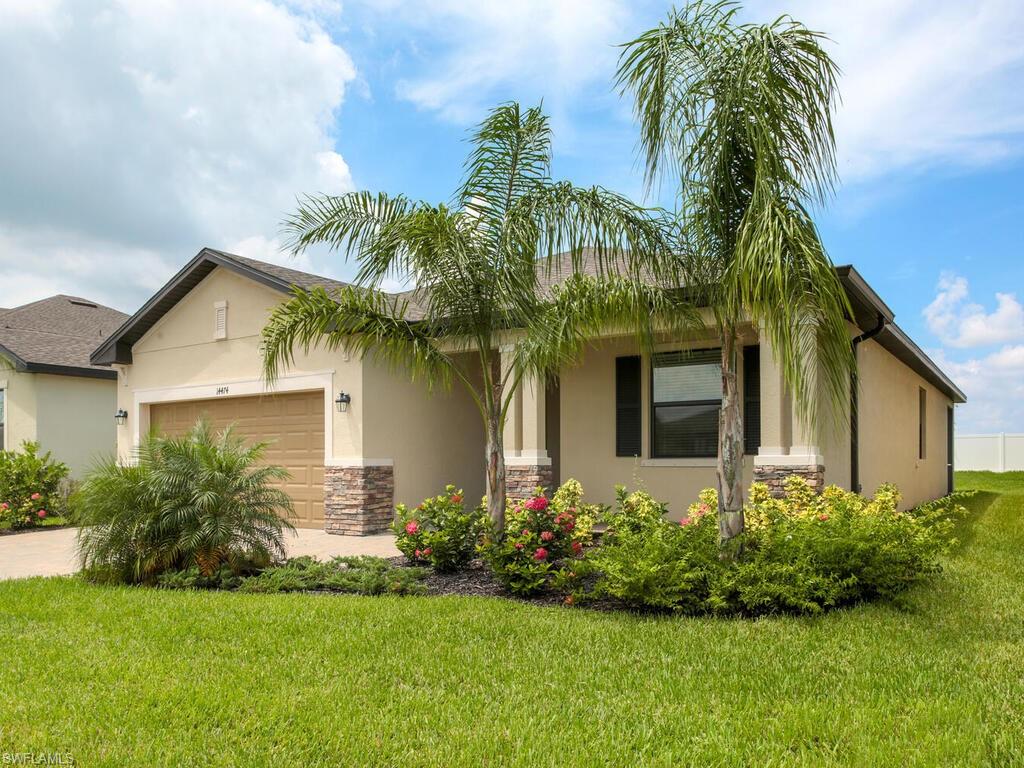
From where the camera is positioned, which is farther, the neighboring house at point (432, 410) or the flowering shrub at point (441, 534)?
the neighboring house at point (432, 410)

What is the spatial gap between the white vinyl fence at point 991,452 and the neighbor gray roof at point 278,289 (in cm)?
1811

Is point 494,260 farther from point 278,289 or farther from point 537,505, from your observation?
point 278,289

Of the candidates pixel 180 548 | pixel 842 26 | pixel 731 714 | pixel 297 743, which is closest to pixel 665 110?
pixel 842 26

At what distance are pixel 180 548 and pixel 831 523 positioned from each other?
614 centimetres

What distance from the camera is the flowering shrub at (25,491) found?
14508mm

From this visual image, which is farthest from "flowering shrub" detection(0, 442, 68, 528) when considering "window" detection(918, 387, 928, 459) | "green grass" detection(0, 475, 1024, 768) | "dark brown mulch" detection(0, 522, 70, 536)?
"window" detection(918, 387, 928, 459)

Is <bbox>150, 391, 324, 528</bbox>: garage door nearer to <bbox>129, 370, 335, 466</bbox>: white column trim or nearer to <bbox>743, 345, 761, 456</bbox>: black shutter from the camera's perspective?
<bbox>129, 370, 335, 466</bbox>: white column trim

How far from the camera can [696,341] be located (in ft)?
38.1

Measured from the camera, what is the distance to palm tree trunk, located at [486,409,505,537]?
822cm

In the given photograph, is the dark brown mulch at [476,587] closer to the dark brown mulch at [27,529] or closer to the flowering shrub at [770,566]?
the flowering shrub at [770,566]

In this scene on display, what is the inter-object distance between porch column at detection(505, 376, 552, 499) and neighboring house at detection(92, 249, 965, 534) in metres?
0.02

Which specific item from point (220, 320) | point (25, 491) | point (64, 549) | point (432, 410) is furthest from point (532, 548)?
point (25, 491)

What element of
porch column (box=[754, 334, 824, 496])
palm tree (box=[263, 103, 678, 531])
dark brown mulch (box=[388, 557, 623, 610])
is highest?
palm tree (box=[263, 103, 678, 531])

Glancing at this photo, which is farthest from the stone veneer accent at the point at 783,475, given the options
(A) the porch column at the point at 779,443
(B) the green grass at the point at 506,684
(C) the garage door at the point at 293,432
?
(C) the garage door at the point at 293,432
